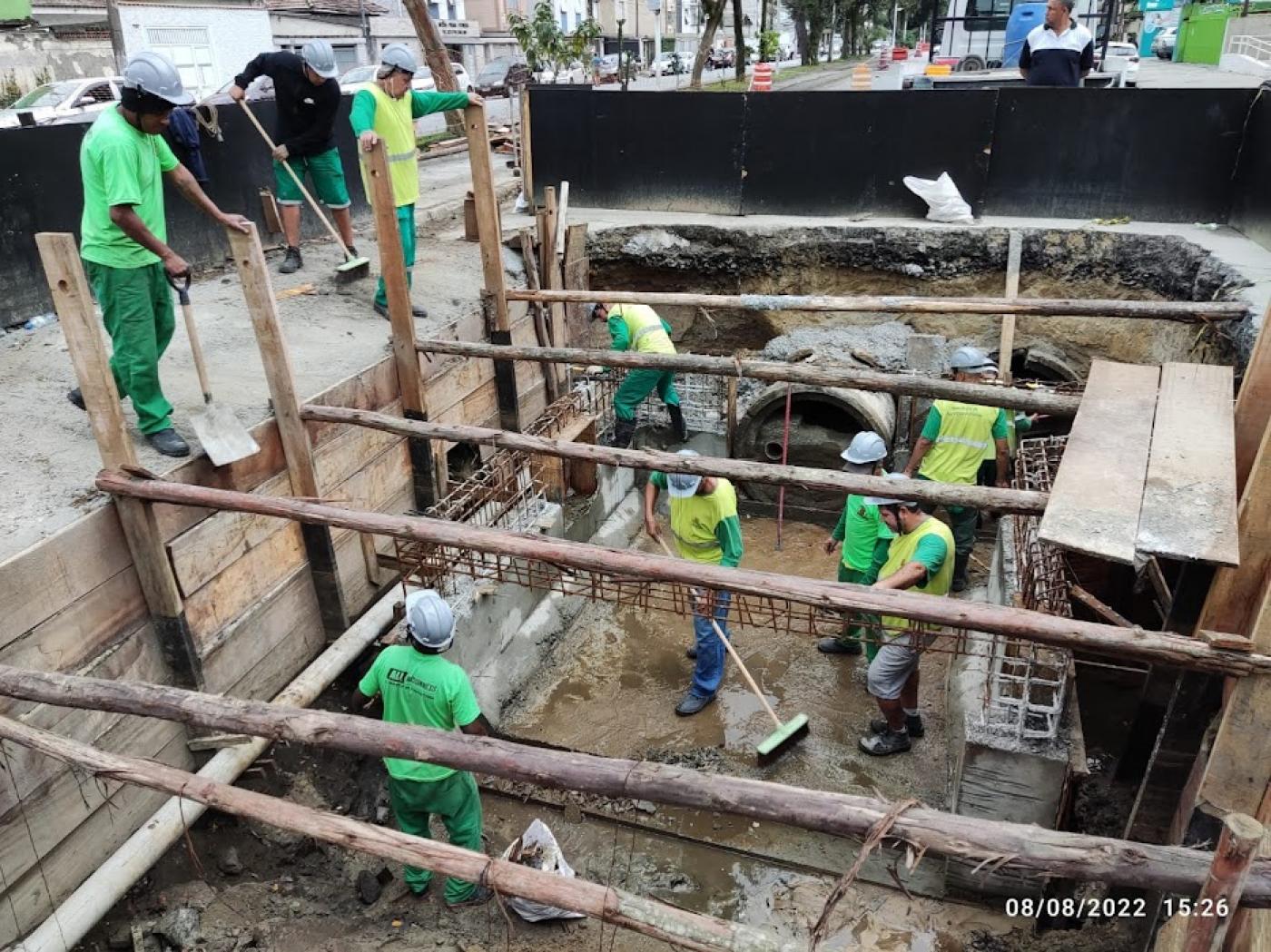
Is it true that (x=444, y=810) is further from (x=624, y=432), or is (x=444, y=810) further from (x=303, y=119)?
(x=303, y=119)

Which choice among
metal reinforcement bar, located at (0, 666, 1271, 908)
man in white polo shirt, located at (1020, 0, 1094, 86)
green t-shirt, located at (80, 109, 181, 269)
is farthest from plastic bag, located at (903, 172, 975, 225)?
metal reinforcement bar, located at (0, 666, 1271, 908)

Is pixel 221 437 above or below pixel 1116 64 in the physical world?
below

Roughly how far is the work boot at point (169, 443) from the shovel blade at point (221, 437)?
9cm

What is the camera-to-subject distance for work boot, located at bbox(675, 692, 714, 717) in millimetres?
5754

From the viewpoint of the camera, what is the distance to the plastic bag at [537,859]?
4.09 meters

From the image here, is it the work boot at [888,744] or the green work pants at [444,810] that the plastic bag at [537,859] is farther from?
the work boot at [888,744]

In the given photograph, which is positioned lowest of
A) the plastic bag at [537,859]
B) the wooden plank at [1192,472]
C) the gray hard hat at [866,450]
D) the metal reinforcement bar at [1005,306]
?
the plastic bag at [537,859]

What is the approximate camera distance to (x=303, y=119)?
23.8 ft

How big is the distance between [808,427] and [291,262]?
527 centimetres

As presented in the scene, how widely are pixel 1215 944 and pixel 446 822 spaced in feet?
10.3

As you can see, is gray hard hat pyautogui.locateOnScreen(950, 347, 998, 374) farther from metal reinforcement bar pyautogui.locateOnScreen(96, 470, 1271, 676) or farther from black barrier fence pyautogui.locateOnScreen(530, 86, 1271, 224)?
black barrier fence pyautogui.locateOnScreen(530, 86, 1271, 224)

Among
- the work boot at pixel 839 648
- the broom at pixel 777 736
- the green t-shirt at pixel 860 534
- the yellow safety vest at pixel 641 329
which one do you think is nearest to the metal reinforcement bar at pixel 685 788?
the broom at pixel 777 736

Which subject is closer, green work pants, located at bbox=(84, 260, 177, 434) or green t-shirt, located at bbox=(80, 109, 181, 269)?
green t-shirt, located at bbox=(80, 109, 181, 269)

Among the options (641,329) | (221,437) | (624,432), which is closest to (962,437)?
(641,329)
